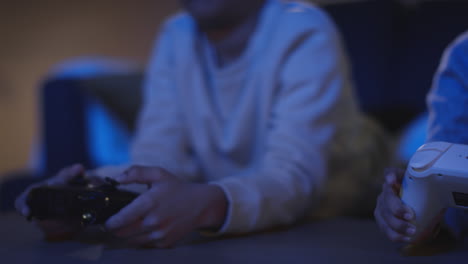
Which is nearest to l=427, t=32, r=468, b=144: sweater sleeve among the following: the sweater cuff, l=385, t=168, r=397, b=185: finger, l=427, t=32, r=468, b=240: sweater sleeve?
l=427, t=32, r=468, b=240: sweater sleeve

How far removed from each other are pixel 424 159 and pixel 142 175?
12.6 inches

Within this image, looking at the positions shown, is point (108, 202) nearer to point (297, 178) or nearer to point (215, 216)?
point (215, 216)

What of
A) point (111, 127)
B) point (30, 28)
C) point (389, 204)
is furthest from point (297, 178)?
point (30, 28)

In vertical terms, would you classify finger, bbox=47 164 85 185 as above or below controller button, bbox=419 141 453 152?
below

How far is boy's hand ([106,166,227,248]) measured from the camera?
1.75 feet

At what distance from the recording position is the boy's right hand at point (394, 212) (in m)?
0.46

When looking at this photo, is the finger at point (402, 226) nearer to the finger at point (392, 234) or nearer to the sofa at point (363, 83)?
the finger at point (392, 234)

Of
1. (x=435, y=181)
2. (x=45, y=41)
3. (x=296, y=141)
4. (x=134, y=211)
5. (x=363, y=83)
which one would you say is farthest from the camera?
(x=45, y=41)

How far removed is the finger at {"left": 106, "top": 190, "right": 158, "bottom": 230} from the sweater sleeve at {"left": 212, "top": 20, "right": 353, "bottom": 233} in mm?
120

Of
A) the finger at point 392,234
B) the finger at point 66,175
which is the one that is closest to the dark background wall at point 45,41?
the finger at point 66,175

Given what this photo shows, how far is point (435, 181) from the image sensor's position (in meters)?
0.42

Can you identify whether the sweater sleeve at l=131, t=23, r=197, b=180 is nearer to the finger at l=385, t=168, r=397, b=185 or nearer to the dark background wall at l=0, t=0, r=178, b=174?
the finger at l=385, t=168, r=397, b=185

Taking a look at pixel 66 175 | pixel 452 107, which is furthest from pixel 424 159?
pixel 66 175

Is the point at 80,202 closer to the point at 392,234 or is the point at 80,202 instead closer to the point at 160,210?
the point at 160,210
